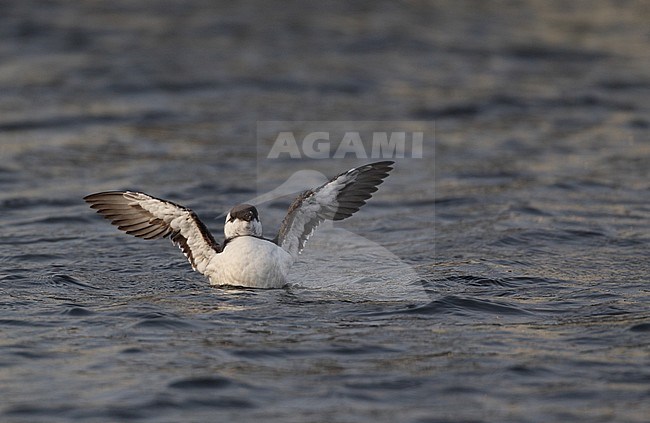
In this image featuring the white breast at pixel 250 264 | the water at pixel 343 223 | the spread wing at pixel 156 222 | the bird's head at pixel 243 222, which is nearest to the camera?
the water at pixel 343 223

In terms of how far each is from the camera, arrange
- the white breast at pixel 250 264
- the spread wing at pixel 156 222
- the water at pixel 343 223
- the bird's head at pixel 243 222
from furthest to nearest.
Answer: the spread wing at pixel 156 222
the bird's head at pixel 243 222
the white breast at pixel 250 264
the water at pixel 343 223

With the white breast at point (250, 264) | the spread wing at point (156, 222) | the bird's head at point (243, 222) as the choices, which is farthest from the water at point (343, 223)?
the bird's head at point (243, 222)

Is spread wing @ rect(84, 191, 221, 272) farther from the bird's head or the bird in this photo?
the bird's head

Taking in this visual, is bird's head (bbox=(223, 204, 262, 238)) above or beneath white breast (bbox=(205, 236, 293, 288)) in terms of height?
above

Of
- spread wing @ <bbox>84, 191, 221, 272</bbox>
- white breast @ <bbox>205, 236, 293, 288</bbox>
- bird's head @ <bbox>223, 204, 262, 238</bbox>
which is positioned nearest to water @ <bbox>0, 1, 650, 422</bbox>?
white breast @ <bbox>205, 236, 293, 288</bbox>

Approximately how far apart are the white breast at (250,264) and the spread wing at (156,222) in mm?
257

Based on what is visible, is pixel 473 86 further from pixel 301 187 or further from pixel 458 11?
pixel 301 187

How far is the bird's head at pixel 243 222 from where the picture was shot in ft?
31.5

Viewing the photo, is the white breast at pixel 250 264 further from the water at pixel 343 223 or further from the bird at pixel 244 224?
the water at pixel 343 223

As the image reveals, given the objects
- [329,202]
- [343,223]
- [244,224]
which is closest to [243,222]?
[244,224]

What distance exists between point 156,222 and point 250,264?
110 cm

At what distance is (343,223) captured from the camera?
12.8 metres

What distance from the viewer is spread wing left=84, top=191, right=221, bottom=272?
385 inches

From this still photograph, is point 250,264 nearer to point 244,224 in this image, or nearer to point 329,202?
point 244,224
